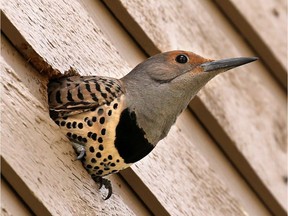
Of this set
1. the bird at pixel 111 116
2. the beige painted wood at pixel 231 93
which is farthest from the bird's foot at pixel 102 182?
the beige painted wood at pixel 231 93

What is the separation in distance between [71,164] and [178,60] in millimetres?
734

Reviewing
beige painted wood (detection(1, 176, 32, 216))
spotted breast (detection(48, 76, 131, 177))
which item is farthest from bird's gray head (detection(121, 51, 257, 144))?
beige painted wood (detection(1, 176, 32, 216))

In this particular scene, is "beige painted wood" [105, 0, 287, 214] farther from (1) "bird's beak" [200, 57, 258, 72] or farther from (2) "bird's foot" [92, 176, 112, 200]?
(2) "bird's foot" [92, 176, 112, 200]

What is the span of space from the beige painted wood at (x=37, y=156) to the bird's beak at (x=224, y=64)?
62 centimetres

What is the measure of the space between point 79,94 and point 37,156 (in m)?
0.39

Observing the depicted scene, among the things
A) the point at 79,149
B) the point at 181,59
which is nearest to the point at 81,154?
the point at 79,149

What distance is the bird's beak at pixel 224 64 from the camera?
3.66 m

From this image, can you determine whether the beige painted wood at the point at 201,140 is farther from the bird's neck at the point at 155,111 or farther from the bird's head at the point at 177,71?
the bird's neck at the point at 155,111

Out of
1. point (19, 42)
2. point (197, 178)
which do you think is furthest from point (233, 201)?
point (19, 42)

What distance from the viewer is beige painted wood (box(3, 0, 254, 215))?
3146 millimetres

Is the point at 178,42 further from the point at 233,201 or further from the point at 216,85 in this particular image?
the point at 233,201

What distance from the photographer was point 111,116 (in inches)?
134

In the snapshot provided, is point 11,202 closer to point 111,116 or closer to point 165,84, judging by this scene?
point 111,116

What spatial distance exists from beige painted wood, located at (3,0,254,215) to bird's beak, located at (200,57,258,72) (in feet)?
0.98
